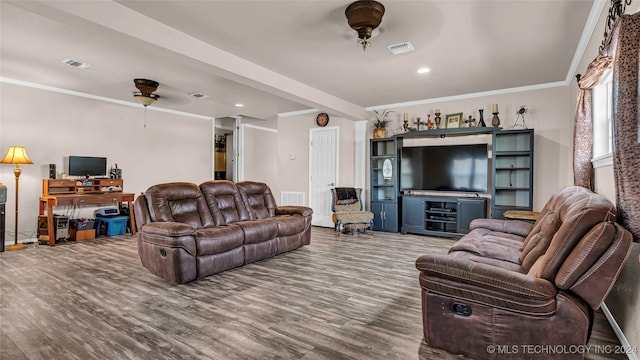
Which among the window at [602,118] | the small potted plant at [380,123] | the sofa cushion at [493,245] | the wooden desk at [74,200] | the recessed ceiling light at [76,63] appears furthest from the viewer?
the small potted plant at [380,123]

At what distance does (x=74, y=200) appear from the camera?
17.1 feet

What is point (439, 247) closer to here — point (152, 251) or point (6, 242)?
point (152, 251)

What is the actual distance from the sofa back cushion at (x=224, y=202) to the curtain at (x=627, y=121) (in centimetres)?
382

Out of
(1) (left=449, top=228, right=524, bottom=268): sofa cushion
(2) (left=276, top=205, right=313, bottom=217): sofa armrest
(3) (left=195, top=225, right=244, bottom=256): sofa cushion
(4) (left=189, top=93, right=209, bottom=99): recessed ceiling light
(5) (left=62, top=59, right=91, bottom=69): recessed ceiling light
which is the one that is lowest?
(3) (left=195, top=225, right=244, bottom=256): sofa cushion

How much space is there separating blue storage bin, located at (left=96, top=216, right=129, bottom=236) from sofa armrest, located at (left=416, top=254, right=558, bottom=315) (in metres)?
5.72

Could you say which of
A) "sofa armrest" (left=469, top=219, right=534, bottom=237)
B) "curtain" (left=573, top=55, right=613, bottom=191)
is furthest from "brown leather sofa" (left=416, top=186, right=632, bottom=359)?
"curtain" (left=573, top=55, right=613, bottom=191)

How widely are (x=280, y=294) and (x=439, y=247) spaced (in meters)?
2.94

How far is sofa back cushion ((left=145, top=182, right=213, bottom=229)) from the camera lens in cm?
371

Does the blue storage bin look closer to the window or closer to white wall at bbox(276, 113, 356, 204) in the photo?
white wall at bbox(276, 113, 356, 204)

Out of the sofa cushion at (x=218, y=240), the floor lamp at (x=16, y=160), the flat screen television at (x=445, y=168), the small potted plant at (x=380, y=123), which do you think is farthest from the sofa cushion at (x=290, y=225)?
the floor lamp at (x=16, y=160)

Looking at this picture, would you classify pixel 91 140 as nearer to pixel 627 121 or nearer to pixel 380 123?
pixel 380 123

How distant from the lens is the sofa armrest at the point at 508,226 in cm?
323

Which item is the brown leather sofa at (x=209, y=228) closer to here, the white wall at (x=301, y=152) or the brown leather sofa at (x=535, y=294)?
the white wall at (x=301, y=152)

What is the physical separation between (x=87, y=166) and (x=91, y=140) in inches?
21.7
